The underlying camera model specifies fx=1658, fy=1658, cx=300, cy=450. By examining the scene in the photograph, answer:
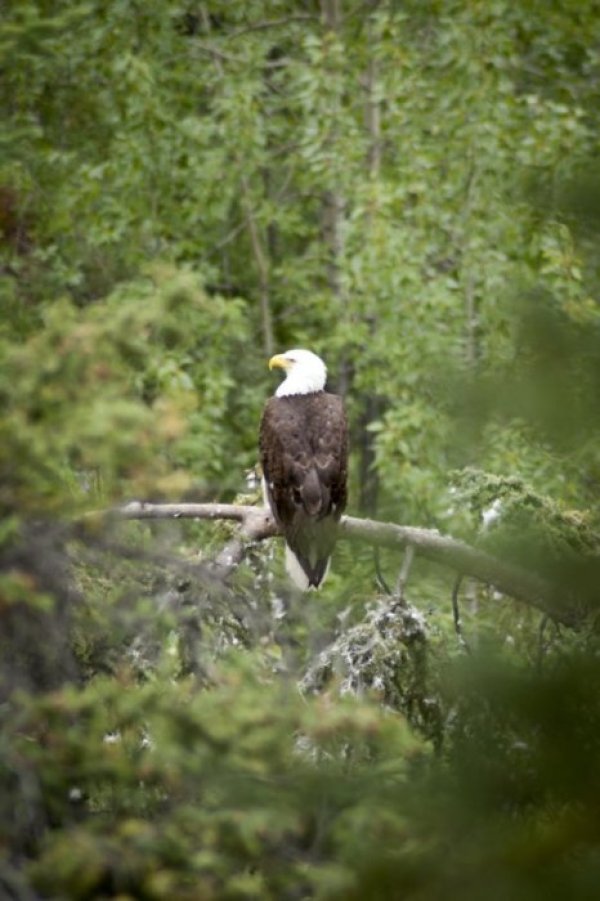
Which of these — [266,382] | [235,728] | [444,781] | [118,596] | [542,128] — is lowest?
[266,382]

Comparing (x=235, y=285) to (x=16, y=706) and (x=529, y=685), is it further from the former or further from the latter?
(x=529, y=685)

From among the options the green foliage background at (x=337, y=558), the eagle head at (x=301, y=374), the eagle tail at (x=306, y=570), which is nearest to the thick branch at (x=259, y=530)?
the green foliage background at (x=337, y=558)

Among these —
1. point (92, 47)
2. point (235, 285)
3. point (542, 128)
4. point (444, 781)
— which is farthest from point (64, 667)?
point (235, 285)

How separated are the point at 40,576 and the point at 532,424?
140cm

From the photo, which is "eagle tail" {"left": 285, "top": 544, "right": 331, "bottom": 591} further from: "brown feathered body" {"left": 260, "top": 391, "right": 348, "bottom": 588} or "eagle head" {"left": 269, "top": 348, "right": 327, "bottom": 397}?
"eagle head" {"left": 269, "top": 348, "right": 327, "bottom": 397}

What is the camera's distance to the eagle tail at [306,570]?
6770mm

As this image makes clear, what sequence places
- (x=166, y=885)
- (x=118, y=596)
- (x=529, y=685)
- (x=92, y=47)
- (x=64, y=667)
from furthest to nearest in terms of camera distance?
1. (x=92, y=47)
2. (x=118, y=596)
3. (x=64, y=667)
4. (x=166, y=885)
5. (x=529, y=685)

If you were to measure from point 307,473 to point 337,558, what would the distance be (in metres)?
3.19

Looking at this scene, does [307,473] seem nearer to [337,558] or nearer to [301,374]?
[301,374]

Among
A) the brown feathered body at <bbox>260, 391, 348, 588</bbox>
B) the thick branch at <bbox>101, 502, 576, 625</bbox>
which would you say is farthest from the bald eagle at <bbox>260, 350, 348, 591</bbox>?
the thick branch at <bbox>101, 502, 576, 625</bbox>

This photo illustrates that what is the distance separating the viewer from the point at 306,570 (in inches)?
267

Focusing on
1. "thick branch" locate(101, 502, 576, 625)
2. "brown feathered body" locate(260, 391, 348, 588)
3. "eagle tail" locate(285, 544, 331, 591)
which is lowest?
"eagle tail" locate(285, 544, 331, 591)

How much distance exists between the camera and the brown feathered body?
6.55 meters

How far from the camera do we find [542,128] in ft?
36.3
